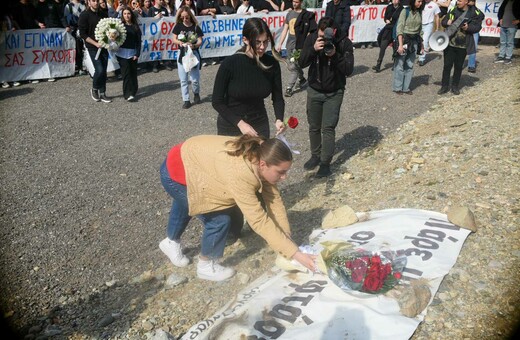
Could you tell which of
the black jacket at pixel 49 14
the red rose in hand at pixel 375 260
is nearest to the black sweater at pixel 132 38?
the black jacket at pixel 49 14

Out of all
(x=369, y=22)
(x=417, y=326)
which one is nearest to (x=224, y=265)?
(x=417, y=326)

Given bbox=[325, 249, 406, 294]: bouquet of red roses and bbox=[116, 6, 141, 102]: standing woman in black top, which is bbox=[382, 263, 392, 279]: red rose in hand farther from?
bbox=[116, 6, 141, 102]: standing woman in black top

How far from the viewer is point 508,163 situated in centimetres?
546

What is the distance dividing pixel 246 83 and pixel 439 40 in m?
6.39

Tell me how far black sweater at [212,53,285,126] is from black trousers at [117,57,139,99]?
583 cm

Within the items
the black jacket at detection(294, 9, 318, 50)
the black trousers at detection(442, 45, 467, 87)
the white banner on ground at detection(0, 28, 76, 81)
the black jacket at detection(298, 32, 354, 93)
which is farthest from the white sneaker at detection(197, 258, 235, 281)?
the white banner on ground at detection(0, 28, 76, 81)

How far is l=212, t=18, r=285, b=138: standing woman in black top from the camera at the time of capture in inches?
173

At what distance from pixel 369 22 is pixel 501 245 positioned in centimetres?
1335

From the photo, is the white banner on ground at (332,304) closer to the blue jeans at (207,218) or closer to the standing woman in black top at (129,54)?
the blue jeans at (207,218)

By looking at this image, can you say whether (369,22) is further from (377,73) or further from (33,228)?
(33,228)

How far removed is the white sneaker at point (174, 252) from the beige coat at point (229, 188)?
0.75m

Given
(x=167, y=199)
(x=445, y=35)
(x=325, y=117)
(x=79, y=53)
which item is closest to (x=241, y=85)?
(x=325, y=117)

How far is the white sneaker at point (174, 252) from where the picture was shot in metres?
4.41

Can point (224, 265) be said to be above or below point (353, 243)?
below
